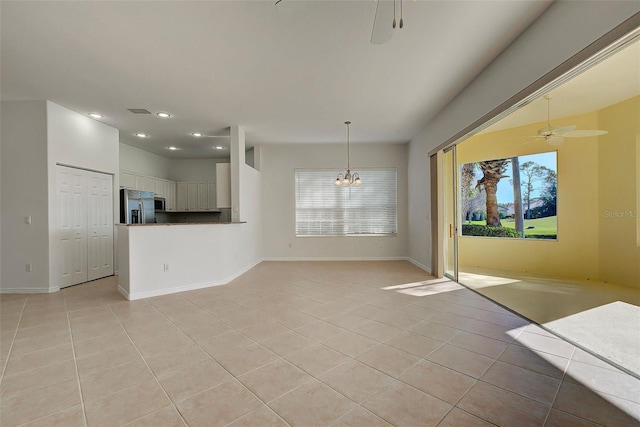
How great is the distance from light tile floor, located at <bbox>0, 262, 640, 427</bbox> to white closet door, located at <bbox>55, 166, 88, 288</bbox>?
94 centimetres

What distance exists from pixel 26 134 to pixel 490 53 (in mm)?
6532

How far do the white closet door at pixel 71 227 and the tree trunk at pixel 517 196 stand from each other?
8493mm

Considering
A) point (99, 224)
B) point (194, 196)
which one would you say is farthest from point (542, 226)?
point (99, 224)

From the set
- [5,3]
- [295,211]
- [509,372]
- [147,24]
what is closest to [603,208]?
[509,372]

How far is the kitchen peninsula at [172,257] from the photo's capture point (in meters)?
3.86

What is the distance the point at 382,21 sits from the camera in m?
1.73

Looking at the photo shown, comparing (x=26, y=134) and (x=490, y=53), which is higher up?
(x=490, y=53)

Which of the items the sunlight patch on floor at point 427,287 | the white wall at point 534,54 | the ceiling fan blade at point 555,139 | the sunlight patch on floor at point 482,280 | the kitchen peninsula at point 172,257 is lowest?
the sunlight patch on floor at point 482,280

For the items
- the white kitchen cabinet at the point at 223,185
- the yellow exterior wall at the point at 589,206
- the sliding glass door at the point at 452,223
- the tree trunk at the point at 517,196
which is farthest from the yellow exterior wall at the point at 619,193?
the white kitchen cabinet at the point at 223,185

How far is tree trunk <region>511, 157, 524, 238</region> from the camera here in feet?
18.7

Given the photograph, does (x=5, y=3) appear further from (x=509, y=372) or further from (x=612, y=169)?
(x=612, y=169)

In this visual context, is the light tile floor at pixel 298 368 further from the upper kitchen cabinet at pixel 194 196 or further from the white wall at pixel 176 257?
the upper kitchen cabinet at pixel 194 196

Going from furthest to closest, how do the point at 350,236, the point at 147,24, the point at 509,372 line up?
the point at 350,236
the point at 147,24
the point at 509,372

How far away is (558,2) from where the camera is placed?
7.14ft
